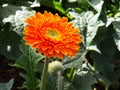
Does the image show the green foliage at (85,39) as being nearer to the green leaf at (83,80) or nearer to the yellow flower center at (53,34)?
the green leaf at (83,80)

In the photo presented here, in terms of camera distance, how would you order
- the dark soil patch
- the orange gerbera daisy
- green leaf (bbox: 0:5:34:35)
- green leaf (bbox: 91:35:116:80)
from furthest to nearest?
the dark soil patch, green leaf (bbox: 91:35:116:80), green leaf (bbox: 0:5:34:35), the orange gerbera daisy

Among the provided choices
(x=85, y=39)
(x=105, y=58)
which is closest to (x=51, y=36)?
(x=85, y=39)

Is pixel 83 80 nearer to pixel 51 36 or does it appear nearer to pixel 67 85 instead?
pixel 67 85

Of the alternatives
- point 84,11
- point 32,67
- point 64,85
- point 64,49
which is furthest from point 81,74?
point 64,49

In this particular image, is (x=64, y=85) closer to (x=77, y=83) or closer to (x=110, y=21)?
(x=77, y=83)

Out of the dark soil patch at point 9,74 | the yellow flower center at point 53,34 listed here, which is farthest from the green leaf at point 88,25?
the yellow flower center at point 53,34

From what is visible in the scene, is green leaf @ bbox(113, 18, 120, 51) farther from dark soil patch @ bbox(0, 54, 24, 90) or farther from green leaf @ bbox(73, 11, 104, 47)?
dark soil patch @ bbox(0, 54, 24, 90)

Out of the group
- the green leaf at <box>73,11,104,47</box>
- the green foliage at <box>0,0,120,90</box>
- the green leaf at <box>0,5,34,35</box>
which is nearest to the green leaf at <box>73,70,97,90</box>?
the green foliage at <box>0,0,120,90</box>
